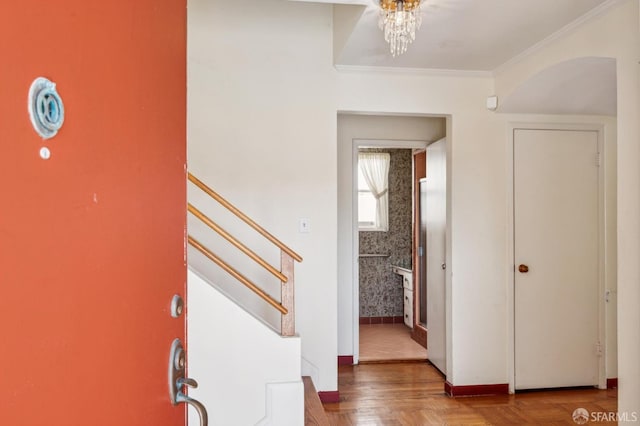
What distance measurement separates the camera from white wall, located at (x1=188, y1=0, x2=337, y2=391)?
3.18 meters

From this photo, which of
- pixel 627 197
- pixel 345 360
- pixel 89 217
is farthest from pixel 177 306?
pixel 345 360

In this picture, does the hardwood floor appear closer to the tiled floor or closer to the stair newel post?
the tiled floor

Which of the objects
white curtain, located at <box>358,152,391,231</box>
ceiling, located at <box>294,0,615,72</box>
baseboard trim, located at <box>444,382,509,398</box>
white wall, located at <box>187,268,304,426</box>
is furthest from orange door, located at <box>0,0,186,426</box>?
white curtain, located at <box>358,152,391,231</box>

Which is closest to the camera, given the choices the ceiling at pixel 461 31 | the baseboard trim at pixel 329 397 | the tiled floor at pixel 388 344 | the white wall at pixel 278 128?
the ceiling at pixel 461 31

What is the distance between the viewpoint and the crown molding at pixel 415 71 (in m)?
3.31

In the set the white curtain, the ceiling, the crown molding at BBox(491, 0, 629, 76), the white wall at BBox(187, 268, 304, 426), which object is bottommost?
the white wall at BBox(187, 268, 304, 426)

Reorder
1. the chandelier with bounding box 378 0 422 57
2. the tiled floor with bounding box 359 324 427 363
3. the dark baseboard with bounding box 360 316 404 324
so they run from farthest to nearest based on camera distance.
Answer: the dark baseboard with bounding box 360 316 404 324, the tiled floor with bounding box 359 324 427 363, the chandelier with bounding box 378 0 422 57

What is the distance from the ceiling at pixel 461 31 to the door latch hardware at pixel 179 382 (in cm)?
198

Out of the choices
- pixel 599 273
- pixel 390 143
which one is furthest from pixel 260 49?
pixel 599 273

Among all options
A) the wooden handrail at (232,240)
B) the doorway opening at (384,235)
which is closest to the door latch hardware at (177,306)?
the wooden handrail at (232,240)

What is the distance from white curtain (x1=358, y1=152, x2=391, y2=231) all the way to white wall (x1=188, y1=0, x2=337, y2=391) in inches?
107

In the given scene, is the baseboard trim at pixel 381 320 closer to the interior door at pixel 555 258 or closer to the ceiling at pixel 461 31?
the interior door at pixel 555 258

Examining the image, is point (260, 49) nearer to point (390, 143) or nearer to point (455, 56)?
point (455, 56)

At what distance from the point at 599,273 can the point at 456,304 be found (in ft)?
4.21
